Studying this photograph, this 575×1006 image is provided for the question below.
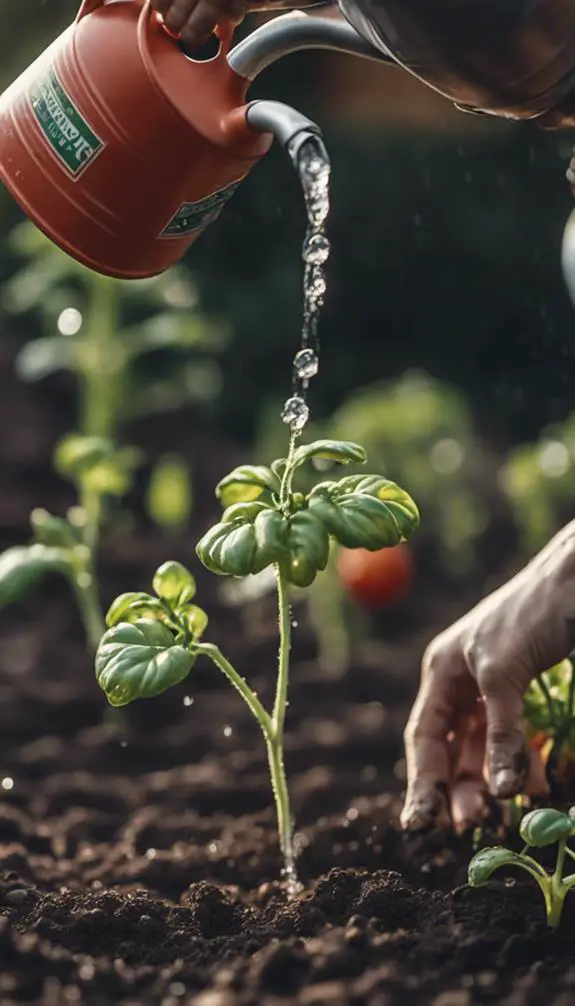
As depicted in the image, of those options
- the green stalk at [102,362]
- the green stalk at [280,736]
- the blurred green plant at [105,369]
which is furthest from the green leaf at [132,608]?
the green stalk at [102,362]

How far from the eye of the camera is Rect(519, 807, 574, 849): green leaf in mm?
1561

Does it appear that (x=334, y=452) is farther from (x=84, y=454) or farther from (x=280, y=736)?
(x=84, y=454)

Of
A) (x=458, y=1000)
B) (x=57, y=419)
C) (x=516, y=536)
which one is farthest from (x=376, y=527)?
(x=57, y=419)

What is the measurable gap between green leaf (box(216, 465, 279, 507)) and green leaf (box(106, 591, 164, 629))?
0.49 ft

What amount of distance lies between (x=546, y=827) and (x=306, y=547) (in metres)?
0.38

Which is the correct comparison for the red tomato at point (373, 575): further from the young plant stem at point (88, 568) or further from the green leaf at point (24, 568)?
the green leaf at point (24, 568)

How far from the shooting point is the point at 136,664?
1.63 metres

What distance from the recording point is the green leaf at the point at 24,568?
231 cm

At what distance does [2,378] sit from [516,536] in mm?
1781

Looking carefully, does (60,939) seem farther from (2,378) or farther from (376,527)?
(2,378)

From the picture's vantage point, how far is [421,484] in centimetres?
371

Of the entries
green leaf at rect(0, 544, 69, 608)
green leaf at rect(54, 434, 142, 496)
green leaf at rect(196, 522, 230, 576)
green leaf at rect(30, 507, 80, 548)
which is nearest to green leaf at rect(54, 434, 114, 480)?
green leaf at rect(54, 434, 142, 496)

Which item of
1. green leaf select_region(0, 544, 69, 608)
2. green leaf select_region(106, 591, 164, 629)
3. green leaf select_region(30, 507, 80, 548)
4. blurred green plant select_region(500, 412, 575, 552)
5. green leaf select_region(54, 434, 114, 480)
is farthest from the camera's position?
blurred green plant select_region(500, 412, 575, 552)

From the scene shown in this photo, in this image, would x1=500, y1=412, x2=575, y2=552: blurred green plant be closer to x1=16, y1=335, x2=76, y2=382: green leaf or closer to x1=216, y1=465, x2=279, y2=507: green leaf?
x1=16, y1=335, x2=76, y2=382: green leaf
